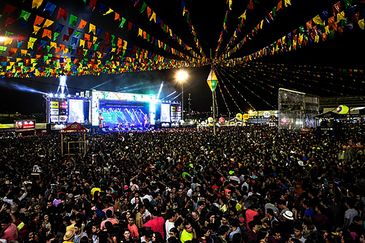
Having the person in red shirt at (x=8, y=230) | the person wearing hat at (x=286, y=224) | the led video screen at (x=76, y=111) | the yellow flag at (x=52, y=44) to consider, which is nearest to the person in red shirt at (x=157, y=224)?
the person wearing hat at (x=286, y=224)

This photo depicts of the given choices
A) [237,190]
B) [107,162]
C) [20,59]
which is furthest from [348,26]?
[20,59]

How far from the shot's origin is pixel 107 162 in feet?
41.9

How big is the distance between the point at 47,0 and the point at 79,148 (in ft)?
31.7

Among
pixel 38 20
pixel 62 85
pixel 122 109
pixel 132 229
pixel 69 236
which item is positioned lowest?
pixel 69 236

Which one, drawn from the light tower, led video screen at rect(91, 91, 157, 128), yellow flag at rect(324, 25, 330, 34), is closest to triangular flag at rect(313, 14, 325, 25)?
yellow flag at rect(324, 25, 330, 34)

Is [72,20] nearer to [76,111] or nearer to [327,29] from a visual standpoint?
[327,29]

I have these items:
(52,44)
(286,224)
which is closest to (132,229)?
(286,224)

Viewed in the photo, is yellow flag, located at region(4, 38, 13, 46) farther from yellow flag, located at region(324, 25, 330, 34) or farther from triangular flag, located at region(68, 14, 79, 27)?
yellow flag, located at region(324, 25, 330, 34)

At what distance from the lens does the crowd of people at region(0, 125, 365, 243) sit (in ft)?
17.3

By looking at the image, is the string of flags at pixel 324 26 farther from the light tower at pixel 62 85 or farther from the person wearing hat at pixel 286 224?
the light tower at pixel 62 85

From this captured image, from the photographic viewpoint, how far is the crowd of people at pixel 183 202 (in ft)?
17.3

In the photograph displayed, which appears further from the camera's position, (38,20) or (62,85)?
(62,85)

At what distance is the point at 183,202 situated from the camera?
7059mm

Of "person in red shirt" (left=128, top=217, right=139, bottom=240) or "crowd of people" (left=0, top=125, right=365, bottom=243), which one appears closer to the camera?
"crowd of people" (left=0, top=125, right=365, bottom=243)
